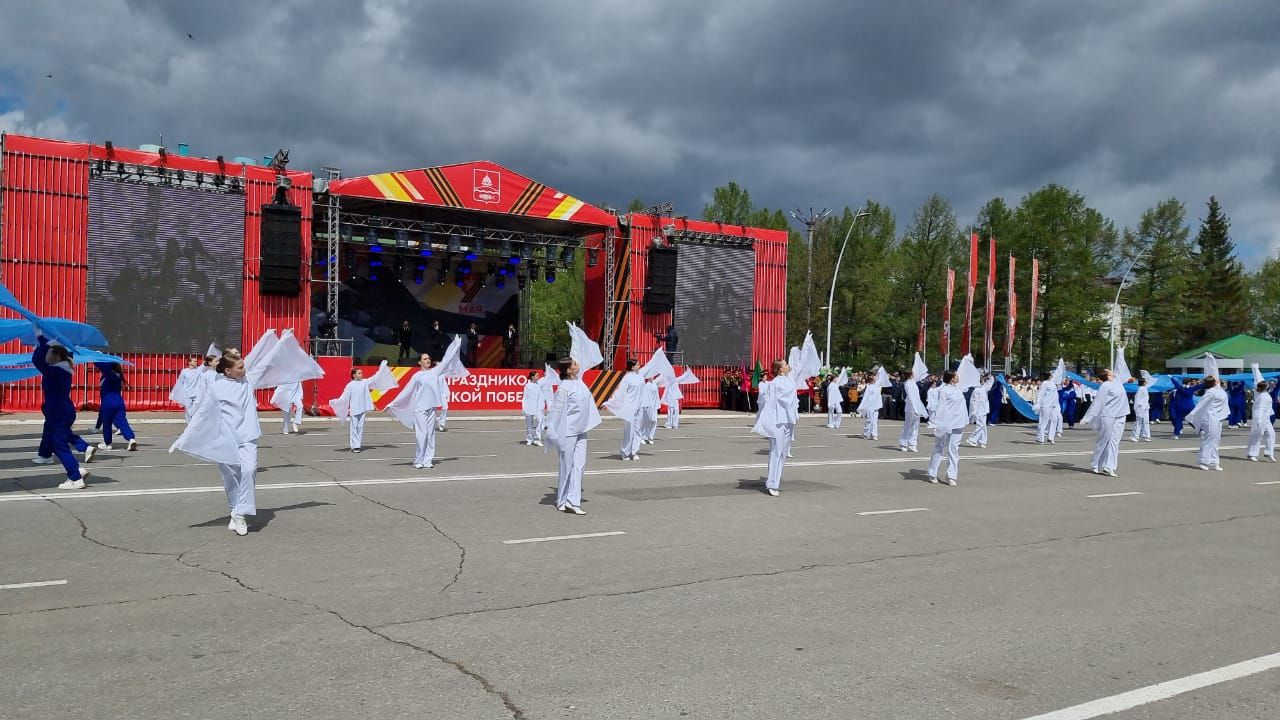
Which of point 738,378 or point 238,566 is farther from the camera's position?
point 738,378

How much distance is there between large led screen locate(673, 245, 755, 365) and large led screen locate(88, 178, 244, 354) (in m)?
15.2

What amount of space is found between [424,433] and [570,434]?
14.4 ft

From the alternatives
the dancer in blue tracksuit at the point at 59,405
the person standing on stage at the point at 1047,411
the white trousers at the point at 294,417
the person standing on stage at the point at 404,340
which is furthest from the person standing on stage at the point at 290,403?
the person standing on stage at the point at 1047,411

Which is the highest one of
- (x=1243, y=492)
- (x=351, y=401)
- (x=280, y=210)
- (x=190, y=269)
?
(x=280, y=210)

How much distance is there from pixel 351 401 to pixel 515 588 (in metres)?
10.4

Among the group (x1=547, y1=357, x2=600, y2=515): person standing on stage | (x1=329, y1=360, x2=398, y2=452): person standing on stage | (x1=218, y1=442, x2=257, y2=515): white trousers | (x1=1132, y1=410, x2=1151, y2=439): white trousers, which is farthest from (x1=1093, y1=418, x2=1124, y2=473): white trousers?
(x1=218, y1=442, x2=257, y2=515): white trousers

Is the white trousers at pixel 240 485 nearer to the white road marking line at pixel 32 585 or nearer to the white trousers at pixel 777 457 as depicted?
the white road marking line at pixel 32 585

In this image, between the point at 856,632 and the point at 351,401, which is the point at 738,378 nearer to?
the point at 351,401

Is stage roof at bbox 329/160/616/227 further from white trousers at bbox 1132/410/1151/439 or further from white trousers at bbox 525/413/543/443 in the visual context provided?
white trousers at bbox 1132/410/1151/439

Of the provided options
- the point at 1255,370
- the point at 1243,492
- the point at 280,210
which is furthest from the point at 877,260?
the point at 1243,492

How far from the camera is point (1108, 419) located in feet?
48.4

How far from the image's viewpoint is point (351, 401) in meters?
15.9

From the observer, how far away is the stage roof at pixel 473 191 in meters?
27.3

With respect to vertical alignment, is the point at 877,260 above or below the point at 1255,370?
above
